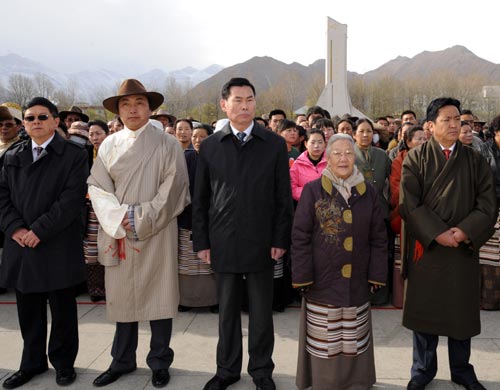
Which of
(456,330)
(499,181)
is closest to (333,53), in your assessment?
(499,181)

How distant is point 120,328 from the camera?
10.6 feet

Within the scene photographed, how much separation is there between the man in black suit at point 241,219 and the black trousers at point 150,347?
0.39 m

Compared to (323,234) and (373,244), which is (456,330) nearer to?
(373,244)

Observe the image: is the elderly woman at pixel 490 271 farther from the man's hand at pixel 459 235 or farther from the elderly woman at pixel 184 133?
the elderly woman at pixel 184 133

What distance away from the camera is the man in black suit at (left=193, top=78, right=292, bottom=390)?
115 inches

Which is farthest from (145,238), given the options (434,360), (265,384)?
(434,360)

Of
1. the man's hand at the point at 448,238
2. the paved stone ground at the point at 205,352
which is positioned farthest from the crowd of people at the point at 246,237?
the paved stone ground at the point at 205,352

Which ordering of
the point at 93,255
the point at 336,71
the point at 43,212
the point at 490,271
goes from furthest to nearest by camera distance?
the point at 336,71 < the point at 93,255 < the point at 490,271 < the point at 43,212

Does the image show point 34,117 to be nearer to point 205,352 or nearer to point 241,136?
point 241,136

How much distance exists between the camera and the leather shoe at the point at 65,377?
3162 mm

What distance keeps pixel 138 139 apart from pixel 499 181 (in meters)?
3.19

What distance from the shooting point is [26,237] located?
303 cm

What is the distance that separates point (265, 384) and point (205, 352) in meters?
0.79

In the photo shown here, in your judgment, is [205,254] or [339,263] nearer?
[339,263]
